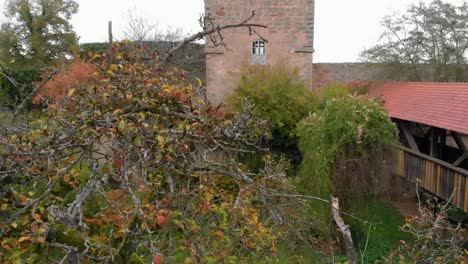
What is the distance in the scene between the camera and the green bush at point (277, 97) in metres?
12.8

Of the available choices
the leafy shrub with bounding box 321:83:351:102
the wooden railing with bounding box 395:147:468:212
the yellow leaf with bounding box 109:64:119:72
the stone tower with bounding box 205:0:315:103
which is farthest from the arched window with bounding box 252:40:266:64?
the yellow leaf with bounding box 109:64:119:72

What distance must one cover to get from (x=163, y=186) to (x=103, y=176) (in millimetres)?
525

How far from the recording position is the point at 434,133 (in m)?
10.4

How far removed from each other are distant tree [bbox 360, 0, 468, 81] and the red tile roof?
3.58 metres

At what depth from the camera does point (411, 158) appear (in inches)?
431

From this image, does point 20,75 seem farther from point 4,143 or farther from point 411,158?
point 4,143

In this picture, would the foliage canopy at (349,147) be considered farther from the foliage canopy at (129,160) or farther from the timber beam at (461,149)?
the foliage canopy at (129,160)

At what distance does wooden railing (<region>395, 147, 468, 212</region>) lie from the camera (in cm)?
845

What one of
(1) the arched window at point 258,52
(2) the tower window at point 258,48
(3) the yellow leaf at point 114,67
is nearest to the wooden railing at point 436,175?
(3) the yellow leaf at point 114,67

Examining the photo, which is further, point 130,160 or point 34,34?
point 34,34

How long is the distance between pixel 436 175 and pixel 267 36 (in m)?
8.24

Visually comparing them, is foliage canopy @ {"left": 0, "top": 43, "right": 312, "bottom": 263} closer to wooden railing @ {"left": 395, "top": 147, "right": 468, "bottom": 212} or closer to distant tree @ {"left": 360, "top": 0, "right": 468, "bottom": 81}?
wooden railing @ {"left": 395, "top": 147, "right": 468, "bottom": 212}

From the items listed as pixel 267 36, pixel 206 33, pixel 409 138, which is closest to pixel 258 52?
pixel 267 36

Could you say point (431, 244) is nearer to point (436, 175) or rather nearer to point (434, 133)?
point (436, 175)
